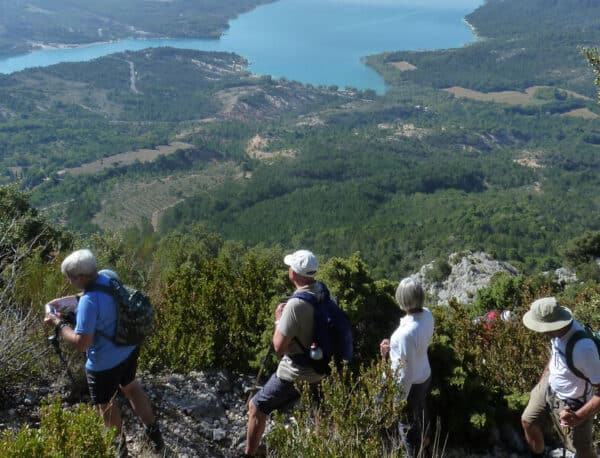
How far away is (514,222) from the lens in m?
51.4

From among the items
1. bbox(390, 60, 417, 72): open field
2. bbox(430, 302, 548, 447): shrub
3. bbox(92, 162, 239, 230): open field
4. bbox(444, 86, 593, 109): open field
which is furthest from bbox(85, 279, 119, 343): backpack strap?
bbox(390, 60, 417, 72): open field

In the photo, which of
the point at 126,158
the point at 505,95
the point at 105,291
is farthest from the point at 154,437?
the point at 505,95

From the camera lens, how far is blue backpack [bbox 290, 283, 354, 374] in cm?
291

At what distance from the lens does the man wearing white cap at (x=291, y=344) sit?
287 cm

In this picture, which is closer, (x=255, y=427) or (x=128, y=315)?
(x=128, y=315)

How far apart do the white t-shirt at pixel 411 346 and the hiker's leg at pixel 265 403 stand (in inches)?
24.9

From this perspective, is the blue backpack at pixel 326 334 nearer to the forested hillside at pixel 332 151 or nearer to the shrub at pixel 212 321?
the shrub at pixel 212 321

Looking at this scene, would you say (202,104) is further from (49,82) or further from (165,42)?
(165,42)

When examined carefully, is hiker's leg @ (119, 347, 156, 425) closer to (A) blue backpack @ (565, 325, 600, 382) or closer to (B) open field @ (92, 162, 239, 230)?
(A) blue backpack @ (565, 325, 600, 382)

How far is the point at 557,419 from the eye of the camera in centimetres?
313

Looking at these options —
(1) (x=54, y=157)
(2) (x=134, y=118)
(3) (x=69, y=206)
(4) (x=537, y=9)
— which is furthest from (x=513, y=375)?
(4) (x=537, y=9)

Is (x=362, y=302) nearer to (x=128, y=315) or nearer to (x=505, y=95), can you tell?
(x=128, y=315)

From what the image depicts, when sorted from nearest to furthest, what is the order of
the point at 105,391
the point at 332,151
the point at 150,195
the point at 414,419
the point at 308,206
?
the point at 105,391 < the point at 414,419 < the point at 308,206 < the point at 150,195 < the point at 332,151

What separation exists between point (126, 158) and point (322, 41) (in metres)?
85.4
